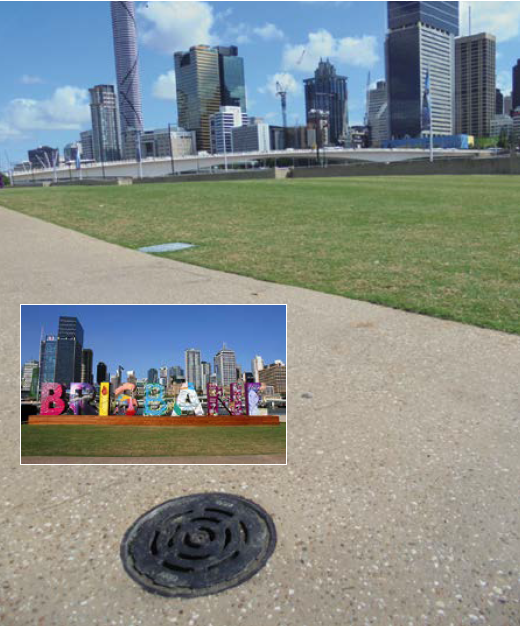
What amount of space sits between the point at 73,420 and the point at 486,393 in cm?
283

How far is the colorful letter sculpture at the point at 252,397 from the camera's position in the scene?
332cm

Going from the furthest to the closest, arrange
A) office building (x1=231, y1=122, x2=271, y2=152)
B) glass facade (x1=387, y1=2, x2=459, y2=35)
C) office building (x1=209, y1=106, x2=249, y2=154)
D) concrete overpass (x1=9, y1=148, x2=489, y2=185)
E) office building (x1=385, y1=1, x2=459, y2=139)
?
office building (x1=231, y1=122, x2=271, y2=152)
office building (x1=209, y1=106, x2=249, y2=154)
glass facade (x1=387, y1=2, x2=459, y2=35)
office building (x1=385, y1=1, x2=459, y2=139)
concrete overpass (x1=9, y1=148, x2=489, y2=185)

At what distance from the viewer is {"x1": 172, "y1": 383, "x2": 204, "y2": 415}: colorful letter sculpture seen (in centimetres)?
333

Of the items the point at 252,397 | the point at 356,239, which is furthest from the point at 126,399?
the point at 356,239

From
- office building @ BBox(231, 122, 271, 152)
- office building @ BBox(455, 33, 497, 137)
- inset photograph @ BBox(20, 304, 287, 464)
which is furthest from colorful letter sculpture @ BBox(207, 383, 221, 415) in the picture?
office building @ BBox(455, 33, 497, 137)

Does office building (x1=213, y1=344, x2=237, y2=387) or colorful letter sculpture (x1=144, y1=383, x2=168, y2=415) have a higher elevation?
office building (x1=213, y1=344, x2=237, y2=387)

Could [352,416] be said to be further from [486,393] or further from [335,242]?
[335,242]

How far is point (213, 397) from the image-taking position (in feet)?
11.0

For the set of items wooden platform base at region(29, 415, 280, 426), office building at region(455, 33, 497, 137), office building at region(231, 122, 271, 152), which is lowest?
wooden platform base at region(29, 415, 280, 426)

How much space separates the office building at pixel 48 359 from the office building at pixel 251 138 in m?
165

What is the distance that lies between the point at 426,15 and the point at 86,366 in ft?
565

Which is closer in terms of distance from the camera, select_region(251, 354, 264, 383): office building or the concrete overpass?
select_region(251, 354, 264, 383): office building

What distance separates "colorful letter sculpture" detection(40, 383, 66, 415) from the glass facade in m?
163

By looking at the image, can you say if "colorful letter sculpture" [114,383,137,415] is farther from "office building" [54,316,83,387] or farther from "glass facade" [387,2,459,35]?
"glass facade" [387,2,459,35]
